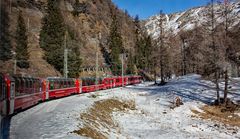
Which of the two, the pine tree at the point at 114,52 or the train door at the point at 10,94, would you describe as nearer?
the train door at the point at 10,94

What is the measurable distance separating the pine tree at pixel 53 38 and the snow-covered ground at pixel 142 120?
104 ft

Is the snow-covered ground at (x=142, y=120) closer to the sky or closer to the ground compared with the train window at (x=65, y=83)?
closer to the ground

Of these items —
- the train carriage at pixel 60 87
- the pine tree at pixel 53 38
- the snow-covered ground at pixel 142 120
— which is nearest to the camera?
the snow-covered ground at pixel 142 120

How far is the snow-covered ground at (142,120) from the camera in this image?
15.2 metres

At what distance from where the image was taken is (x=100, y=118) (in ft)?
70.3

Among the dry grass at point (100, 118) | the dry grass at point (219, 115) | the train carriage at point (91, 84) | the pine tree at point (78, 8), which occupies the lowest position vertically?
the dry grass at point (219, 115)

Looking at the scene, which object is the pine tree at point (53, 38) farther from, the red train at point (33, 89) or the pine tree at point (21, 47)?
the red train at point (33, 89)

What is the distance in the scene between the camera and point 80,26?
325ft

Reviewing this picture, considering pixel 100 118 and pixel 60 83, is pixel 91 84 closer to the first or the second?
pixel 60 83

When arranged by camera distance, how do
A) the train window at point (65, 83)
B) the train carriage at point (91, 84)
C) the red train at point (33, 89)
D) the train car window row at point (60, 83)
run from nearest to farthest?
the red train at point (33, 89) < the train car window row at point (60, 83) < the train window at point (65, 83) < the train carriage at point (91, 84)

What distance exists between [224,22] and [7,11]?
29732 mm

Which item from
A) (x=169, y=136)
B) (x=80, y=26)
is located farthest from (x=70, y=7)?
(x=169, y=136)

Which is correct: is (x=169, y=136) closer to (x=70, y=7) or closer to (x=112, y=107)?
(x=112, y=107)

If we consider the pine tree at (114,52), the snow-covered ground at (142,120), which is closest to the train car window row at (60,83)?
the snow-covered ground at (142,120)
